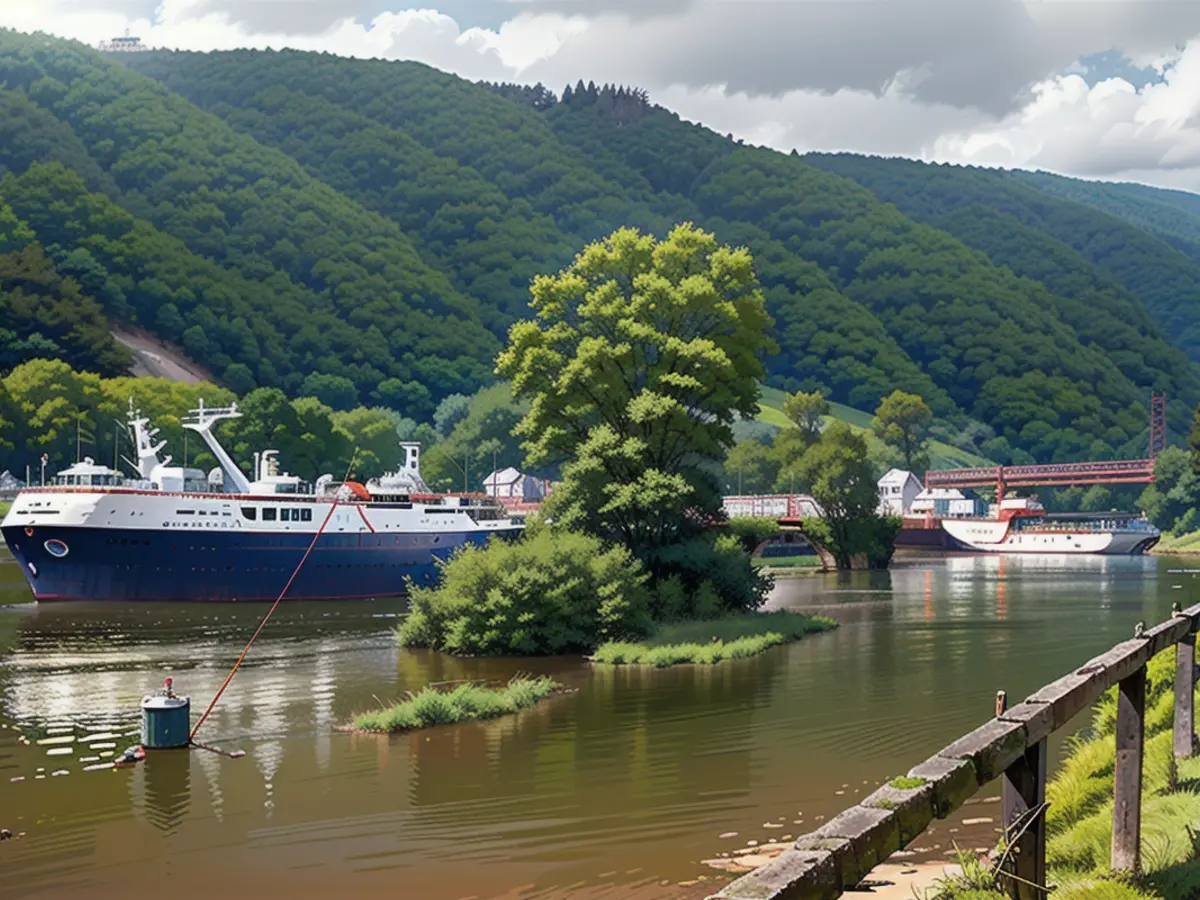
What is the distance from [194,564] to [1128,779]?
5523 centimetres

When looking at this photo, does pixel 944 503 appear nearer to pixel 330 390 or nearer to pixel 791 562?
pixel 791 562

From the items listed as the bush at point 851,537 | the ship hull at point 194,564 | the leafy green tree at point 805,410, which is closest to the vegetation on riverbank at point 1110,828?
the ship hull at point 194,564

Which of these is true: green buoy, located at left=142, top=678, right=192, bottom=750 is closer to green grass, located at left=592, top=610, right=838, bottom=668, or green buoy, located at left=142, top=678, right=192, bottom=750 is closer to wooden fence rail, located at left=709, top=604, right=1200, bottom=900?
green grass, located at left=592, top=610, right=838, bottom=668

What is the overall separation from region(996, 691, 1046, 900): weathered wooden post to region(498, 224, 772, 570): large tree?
32.2 metres

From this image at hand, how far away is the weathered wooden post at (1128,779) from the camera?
8.91 metres

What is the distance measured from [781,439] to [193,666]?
9246 centimetres

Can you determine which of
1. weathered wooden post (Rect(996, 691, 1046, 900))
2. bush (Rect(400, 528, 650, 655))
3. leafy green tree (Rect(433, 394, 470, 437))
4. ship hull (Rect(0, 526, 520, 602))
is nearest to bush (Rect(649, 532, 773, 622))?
bush (Rect(400, 528, 650, 655))

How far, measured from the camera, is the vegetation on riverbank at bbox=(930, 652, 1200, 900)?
27.6ft

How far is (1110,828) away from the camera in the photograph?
435 inches

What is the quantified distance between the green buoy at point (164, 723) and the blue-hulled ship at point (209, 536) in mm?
30637

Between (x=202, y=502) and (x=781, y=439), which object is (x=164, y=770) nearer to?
(x=202, y=502)

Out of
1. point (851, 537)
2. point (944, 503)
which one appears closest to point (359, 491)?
point (851, 537)

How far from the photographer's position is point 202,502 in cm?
5956

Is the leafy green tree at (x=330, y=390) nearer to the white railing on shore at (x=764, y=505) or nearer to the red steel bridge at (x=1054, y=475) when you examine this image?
the white railing on shore at (x=764, y=505)
